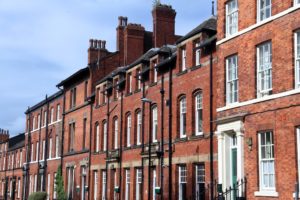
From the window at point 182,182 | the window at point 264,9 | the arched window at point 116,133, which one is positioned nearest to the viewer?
the window at point 264,9

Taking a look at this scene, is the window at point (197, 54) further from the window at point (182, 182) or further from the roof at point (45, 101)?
the roof at point (45, 101)

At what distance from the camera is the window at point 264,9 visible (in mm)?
20078

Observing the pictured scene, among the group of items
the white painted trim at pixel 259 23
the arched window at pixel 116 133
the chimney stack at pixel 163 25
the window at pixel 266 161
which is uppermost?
the chimney stack at pixel 163 25

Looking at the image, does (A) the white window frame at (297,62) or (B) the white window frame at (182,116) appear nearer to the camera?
(A) the white window frame at (297,62)

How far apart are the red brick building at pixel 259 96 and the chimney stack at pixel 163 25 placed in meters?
14.5

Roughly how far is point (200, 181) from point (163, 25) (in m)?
17.0

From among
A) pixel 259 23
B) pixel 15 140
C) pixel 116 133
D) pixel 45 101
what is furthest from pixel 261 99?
pixel 15 140

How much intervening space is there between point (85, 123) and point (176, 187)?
17.3 m

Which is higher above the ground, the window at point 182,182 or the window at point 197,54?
the window at point 197,54

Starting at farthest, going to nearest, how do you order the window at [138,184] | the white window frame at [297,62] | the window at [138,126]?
the window at [138,126]
the window at [138,184]
the white window frame at [297,62]

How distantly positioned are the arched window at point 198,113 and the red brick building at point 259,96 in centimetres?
268

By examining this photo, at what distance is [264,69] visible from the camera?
65.1 feet

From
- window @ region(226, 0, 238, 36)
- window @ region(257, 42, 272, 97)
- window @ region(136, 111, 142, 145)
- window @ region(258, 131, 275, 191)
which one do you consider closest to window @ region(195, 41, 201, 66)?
window @ region(226, 0, 238, 36)

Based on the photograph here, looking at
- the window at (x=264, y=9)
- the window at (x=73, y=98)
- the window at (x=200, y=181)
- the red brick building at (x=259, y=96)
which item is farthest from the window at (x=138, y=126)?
the window at (x=73, y=98)
